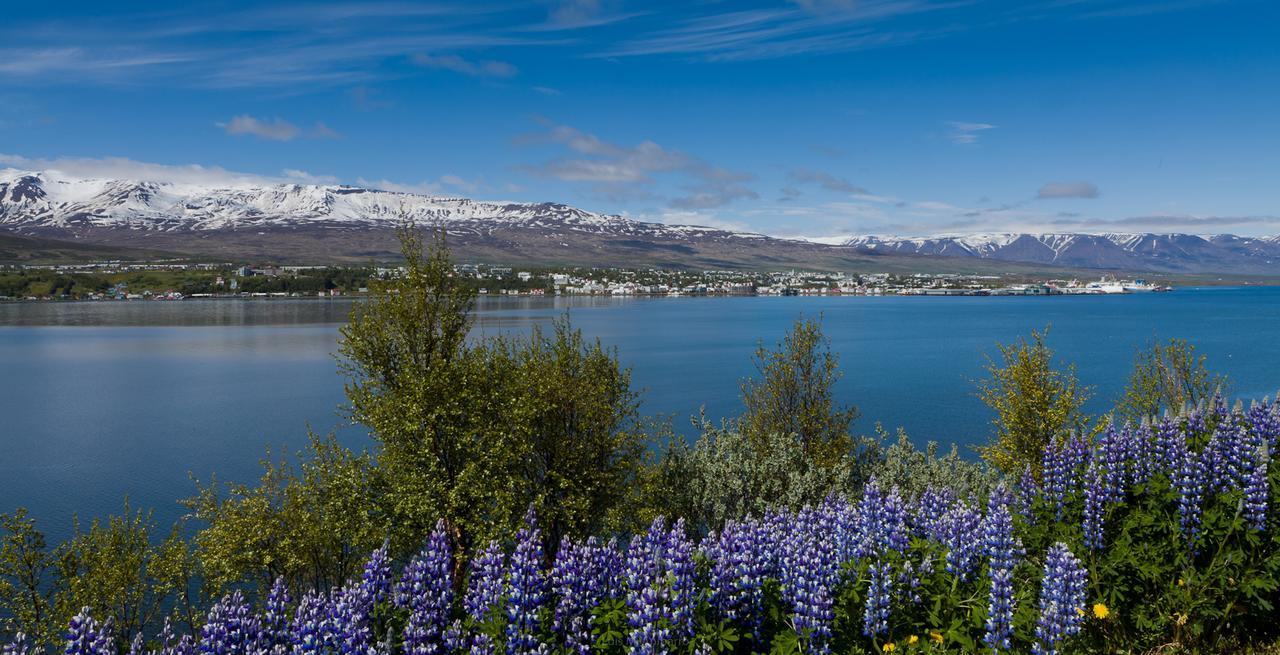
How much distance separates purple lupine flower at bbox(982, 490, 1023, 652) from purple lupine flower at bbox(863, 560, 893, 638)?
71 cm

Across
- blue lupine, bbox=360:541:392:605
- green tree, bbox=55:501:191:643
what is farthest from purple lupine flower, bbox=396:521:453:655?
green tree, bbox=55:501:191:643

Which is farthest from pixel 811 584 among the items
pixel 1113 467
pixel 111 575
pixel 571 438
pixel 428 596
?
pixel 111 575

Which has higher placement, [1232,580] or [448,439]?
[1232,580]

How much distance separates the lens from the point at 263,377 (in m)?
69.7

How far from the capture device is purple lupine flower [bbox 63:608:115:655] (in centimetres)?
525

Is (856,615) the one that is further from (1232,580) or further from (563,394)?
(563,394)

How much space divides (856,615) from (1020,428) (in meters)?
21.2

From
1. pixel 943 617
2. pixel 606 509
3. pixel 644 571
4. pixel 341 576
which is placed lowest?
pixel 341 576

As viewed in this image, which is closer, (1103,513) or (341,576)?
(1103,513)

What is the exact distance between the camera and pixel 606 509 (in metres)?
19.9

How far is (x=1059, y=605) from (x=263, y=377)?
7401cm

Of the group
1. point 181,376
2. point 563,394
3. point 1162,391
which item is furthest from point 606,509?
point 181,376

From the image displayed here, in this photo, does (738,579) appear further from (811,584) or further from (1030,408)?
(1030,408)

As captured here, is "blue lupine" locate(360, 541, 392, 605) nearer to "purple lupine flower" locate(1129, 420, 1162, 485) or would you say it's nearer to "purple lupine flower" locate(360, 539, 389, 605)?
"purple lupine flower" locate(360, 539, 389, 605)
